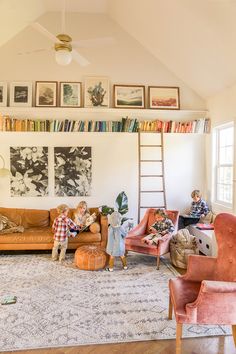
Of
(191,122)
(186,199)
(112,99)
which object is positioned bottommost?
(186,199)

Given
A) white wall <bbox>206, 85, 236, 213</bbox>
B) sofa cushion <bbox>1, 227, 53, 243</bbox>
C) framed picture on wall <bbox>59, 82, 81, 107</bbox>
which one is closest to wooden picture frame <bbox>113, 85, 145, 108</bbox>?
framed picture on wall <bbox>59, 82, 81, 107</bbox>

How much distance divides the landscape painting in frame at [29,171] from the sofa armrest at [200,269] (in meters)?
3.44

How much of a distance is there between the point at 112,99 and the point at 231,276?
400cm

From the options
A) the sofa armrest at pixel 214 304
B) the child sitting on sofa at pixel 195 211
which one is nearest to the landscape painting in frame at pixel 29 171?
the child sitting on sofa at pixel 195 211

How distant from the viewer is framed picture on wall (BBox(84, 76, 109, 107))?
5.24 m

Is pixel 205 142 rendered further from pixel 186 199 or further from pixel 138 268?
pixel 138 268

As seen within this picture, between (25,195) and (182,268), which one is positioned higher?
(25,195)

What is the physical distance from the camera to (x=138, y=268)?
156 inches

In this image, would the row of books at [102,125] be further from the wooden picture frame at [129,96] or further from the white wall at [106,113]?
the wooden picture frame at [129,96]

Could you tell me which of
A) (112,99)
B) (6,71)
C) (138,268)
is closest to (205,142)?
(112,99)

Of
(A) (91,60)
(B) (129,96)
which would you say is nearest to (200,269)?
(B) (129,96)

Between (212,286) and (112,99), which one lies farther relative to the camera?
(112,99)

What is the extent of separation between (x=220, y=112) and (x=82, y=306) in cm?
391

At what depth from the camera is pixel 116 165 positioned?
5316 mm
